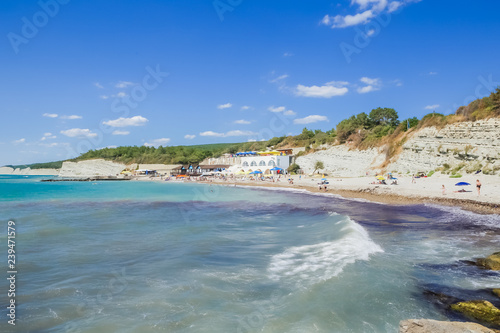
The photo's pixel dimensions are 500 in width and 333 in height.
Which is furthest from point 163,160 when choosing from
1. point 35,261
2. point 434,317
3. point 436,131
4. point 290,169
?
point 434,317

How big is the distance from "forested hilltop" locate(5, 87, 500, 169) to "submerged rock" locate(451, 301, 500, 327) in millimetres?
33231

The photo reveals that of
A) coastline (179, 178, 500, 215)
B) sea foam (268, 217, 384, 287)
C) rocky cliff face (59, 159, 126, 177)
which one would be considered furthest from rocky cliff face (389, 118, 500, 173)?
rocky cliff face (59, 159, 126, 177)

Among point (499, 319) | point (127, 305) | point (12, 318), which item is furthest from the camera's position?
point (127, 305)

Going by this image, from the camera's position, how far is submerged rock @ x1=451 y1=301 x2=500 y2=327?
574 centimetres

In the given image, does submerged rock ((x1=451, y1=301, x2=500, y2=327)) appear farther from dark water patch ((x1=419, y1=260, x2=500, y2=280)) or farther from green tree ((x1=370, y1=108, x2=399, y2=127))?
green tree ((x1=370, y1=108, x2=399, y2=127))

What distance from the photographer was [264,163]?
71.4 metres

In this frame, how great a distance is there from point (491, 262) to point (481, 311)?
382 centimetres

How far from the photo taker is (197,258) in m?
10.8

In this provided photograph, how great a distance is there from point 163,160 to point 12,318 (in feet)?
350

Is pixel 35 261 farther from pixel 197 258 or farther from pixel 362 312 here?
pixel 362 312

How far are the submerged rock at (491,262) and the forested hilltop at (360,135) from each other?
29406 millimetres

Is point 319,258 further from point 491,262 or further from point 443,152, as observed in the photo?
point 443,152

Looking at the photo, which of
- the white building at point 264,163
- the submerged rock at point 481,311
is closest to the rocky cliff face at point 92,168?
the white building at point 264,163

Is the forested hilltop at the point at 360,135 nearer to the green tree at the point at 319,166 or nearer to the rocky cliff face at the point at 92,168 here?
the rocky cliff face at the point at 92,168
